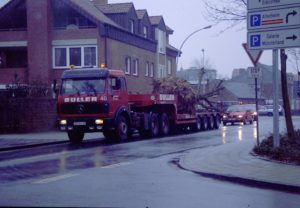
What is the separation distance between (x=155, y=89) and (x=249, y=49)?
14.8 metres

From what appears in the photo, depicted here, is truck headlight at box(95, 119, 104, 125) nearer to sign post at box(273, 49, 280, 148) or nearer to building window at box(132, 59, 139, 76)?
sign post at box(273, 49, 280, 148)

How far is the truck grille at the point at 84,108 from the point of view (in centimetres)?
2088

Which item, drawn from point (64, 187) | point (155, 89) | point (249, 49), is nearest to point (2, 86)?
point (155, 89)

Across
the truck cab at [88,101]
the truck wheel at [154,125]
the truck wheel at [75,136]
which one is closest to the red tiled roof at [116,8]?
the truck wheel at [154,125]

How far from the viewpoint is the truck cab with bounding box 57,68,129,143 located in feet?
68.5

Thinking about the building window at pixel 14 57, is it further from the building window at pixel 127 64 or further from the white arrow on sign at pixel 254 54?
the white arrow on sign at pixel 254 54

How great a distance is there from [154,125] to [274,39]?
1281 centimetres

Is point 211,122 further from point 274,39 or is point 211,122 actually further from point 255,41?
point 274,39

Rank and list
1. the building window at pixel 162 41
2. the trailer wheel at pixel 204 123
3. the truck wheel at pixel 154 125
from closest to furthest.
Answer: the truck wheel at pixel 154 125 → the trailer wheel at pixel 204 123 → the building window at pixel 162 41

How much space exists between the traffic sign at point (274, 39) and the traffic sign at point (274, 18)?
0.18 m

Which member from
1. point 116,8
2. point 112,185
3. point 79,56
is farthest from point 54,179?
point 116,8

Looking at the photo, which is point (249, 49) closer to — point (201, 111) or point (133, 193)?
point (133, 193)

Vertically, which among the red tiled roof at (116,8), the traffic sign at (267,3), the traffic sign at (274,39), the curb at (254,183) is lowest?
the curb at (254,183)

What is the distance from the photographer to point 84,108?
21.0m
